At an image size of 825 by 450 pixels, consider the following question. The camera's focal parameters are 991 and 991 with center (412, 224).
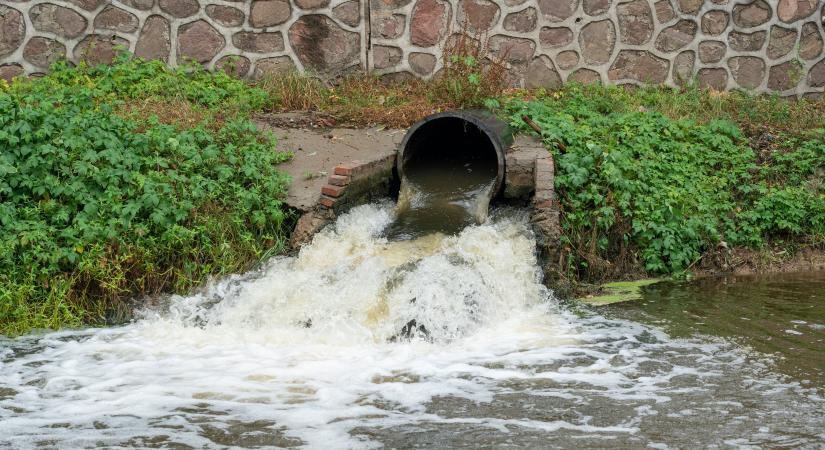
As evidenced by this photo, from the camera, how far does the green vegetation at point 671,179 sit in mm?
8320

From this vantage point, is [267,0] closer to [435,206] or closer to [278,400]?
[435,206]

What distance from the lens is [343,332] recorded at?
6.72 m

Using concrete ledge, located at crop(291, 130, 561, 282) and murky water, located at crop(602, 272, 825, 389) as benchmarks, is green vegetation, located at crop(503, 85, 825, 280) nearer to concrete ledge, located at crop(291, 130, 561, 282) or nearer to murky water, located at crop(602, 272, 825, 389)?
concrete ledge, located at crop(291, 130, 561, 282)

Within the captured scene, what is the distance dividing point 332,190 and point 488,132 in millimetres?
1487

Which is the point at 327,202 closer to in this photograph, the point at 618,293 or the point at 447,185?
the point at 447,185

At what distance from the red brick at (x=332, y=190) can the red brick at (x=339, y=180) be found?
0.04 m

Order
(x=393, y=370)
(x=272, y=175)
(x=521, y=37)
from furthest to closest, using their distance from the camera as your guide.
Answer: (x=521, y=37)
(x=272, y=175)
(x=393, y=370)

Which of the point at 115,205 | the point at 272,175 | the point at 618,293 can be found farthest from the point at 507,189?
the point at 115,205

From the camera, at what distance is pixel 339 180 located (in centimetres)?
818

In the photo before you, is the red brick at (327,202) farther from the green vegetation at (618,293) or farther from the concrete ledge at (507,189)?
the green vegetation at (618,293)

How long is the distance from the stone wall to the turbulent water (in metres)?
3.45

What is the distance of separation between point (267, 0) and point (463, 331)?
5.60m

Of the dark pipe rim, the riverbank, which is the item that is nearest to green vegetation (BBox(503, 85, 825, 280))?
the riverbank

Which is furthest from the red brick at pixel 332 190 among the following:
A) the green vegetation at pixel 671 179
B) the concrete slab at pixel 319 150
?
the green vegetation at pixel 671 179
